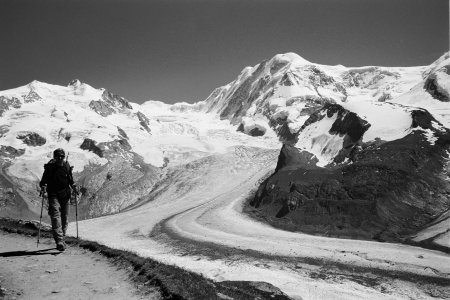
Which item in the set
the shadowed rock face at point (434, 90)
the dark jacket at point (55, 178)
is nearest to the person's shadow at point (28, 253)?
the dark jacket at point (55, 178)

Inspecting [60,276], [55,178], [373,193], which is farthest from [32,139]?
[60,276]

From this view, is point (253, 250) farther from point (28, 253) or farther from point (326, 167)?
point (326, 167)

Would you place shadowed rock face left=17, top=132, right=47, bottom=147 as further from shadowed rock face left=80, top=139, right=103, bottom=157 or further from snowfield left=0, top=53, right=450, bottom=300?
shadowed rock face left=80, top=139, right=103, bottom=157

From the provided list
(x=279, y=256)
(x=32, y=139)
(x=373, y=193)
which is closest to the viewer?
(x=279, y=256)

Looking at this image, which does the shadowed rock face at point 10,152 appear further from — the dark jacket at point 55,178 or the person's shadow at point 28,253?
the dark jacket at point 55,178

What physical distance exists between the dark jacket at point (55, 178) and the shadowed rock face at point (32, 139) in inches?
6293

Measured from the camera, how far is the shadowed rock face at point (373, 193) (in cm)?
5138

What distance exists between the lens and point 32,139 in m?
163

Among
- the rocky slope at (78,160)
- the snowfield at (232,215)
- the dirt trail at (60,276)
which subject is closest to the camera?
the dirt trail at (60,276)

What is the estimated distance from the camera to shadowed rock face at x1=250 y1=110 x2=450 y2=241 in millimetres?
51375

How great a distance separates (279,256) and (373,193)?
1069 inches

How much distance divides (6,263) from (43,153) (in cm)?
15196

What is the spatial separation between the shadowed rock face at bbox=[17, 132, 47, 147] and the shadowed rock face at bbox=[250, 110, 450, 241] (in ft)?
381

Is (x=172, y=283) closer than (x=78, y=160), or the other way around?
(x=172, y=283)
